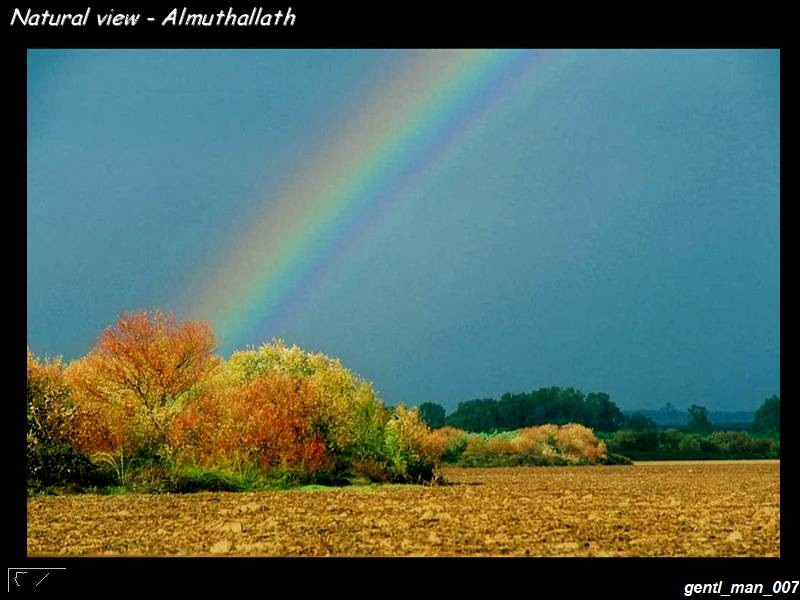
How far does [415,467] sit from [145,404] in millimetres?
12382

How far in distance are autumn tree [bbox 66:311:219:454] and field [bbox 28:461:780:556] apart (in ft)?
9.93

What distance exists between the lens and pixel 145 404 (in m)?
40.7

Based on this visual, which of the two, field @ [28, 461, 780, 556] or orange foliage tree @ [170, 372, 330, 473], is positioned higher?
orange foliage tree @ [170, 372, 330, 473]

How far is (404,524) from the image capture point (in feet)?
94.7

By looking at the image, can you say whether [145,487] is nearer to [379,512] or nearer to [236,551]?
[379,512]

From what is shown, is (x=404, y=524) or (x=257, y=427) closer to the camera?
(x=404, y=524)

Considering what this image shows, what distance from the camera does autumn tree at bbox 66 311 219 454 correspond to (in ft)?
131

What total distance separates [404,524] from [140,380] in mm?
16020

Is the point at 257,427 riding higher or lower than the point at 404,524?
higher

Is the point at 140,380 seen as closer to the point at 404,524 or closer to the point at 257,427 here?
the point at 257,427

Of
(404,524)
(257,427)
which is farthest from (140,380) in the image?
(404,524)

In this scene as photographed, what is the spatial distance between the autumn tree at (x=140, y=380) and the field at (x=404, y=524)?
303cm
